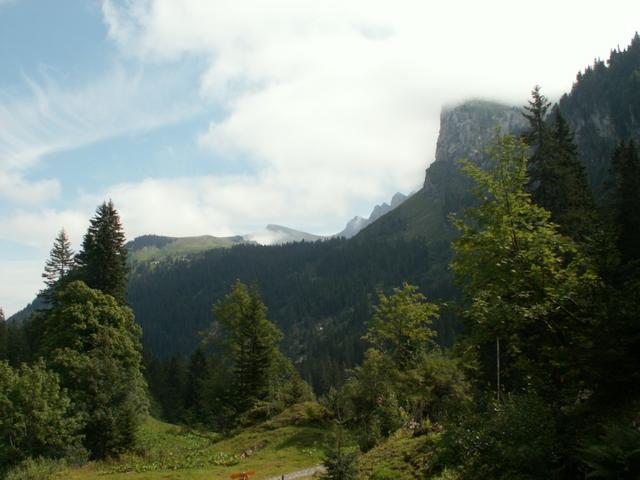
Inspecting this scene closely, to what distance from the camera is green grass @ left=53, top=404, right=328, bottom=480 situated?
24.4 m

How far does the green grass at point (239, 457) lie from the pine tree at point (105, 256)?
15.6 metres

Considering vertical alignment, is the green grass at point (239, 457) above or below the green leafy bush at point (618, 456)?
below

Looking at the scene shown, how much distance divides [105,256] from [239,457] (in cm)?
2512

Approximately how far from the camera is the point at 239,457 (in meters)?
28.9

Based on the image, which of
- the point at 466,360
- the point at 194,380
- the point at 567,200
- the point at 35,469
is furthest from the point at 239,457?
the point at 194,380

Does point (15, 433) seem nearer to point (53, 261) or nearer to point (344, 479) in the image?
point (344, 479)

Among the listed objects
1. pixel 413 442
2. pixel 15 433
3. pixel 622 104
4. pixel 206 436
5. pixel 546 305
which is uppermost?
A: pixel 622 104

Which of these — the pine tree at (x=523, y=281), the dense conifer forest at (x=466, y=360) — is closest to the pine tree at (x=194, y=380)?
the dense conifer forest at (x=466, y=360)

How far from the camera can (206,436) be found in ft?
149

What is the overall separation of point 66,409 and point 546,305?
28163 mm

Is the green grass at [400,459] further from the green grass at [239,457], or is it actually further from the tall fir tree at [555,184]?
the tall fir tree at [555,184]

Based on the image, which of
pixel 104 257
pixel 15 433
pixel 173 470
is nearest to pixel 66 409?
pixel 15 433

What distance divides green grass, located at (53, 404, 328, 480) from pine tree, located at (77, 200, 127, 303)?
51.1 feet

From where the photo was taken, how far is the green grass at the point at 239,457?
80.1 ft
